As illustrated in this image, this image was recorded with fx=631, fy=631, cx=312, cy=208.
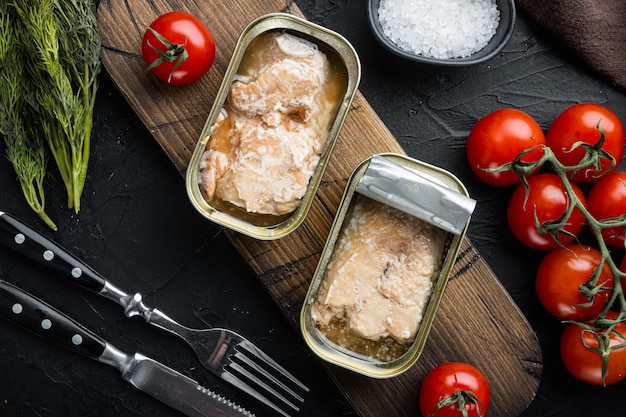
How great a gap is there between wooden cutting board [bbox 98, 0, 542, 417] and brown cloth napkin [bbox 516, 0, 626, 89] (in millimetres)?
908

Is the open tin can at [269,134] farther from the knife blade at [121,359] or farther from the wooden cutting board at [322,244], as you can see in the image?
the knife blade at [121,359]

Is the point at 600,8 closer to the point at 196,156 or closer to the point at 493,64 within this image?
the point at 493,64

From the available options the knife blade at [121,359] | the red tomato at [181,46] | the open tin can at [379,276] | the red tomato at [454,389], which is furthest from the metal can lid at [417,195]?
the knife blade at [121,359]

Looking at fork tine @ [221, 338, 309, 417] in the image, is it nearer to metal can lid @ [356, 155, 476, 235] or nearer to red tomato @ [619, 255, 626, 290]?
metal can lid @ [356, 155, 476, 235]

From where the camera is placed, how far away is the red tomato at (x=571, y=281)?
8.64 ft

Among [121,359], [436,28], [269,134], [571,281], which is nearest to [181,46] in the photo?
[269,134]

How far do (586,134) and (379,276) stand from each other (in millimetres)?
1056

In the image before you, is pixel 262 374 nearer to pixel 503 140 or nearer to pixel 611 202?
pixel 503 140

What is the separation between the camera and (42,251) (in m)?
2.65

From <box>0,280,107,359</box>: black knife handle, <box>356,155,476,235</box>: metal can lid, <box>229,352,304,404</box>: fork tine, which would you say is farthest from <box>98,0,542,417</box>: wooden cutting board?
<box>0,280,107,359</box>: black knife handle

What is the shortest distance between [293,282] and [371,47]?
3.65 feet

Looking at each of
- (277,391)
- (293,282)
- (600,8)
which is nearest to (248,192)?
(293,282)

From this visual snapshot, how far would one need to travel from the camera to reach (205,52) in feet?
8.28

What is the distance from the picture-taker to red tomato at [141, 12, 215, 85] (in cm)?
246
